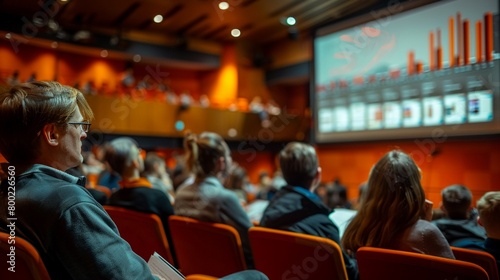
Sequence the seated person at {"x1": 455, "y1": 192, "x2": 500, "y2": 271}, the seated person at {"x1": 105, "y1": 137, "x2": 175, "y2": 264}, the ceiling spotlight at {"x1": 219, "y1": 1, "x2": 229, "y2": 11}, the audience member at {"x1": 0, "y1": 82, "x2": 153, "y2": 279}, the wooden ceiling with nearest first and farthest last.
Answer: the audience member at {"x1": 0, "y1": 82, "x2": 153, "y2": 279} → the seated person at {"x1": 455, "y1": 192, "x2": 500, "y2": 271} → the seated person at {"x1": 105, "y1": 137, "x2": 175, "y2": 264} → the wooden ceiling → the ceiling spotlight at {"x1": 219, "y1": 1, "x2": 229, "y2": 11}

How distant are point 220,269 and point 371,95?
3988 mm

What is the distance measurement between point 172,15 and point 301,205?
765 cm

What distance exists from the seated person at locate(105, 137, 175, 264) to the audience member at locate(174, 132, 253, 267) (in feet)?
0.34

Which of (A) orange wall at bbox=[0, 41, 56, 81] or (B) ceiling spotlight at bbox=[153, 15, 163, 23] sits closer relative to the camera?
(A) orange wall at bbox=[0, 41, 56, 81]

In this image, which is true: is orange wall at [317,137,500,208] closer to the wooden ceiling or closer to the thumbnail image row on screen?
the thumbnail image row on screen

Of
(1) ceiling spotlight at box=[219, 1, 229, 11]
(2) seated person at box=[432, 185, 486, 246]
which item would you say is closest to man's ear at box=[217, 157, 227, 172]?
(2) seated person at box=[432, 185, 486, 246]

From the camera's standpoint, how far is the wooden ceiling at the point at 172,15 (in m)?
7.64

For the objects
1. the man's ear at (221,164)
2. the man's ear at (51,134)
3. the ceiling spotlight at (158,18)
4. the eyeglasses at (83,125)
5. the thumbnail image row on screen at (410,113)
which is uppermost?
the ceiling spotlight at (158,18)

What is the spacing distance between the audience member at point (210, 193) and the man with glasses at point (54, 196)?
4.04 feet

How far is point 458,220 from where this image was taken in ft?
6.93

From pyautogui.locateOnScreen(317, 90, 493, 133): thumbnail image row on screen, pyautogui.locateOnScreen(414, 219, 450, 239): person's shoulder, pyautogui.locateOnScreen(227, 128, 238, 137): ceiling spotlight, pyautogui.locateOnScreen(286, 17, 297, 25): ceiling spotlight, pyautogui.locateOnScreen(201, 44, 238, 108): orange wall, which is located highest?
pyautogui.locateOnScreen(286, 17, 297, 25): ceiling spotlight

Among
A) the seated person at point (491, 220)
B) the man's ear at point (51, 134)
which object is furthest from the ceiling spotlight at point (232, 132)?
the man's ear at point (51, 134)

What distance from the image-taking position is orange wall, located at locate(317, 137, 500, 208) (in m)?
4.33

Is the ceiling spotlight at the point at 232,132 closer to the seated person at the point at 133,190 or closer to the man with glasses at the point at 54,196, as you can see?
the seated person at the point at 133,190
